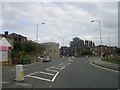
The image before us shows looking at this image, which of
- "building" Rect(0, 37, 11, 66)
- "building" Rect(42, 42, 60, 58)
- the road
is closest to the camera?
the road

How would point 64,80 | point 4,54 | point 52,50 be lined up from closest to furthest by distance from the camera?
point 64,80 → point 4,54 → point 52,50

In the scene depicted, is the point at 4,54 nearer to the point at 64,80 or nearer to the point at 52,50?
the point at 64,80

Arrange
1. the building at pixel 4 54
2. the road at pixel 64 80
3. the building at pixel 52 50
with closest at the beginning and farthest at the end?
the road at pixel 64 80, the building at pixel 4 54, the building at pixel 52 50

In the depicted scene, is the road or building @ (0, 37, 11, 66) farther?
building @ (0, 37, 11, 66)

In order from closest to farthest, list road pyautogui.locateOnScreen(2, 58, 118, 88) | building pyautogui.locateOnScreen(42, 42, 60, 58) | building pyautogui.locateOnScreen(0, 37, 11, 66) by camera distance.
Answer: road pyautogui.locateOnScreen(2, 58, 118, 88)
building pyautogui.locateOnScreen(0, 37, 11, 66)
building pyautogui.locateOnScreen(42, 42, 60, 58)

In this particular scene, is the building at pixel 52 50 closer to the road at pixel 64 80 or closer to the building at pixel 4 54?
the building at pixel 4 54

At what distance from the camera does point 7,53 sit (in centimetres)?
5856

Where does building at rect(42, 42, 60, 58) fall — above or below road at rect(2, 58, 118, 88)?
above

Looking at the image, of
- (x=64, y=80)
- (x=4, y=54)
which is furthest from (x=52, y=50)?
(x=64, y=80)

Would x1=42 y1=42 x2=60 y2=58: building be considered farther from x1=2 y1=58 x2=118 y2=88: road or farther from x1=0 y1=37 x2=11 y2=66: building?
x1=2 y1=58 x2=118 y2=88: road

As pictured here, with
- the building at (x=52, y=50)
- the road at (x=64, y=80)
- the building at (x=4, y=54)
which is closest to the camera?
the road at (x=64, y=80)

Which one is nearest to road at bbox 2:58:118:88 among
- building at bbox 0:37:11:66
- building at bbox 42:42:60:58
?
building at bbox 0:37:11:66

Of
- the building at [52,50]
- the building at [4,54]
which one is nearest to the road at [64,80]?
the building at [4,54]

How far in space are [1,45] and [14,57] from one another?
6.99 meters
